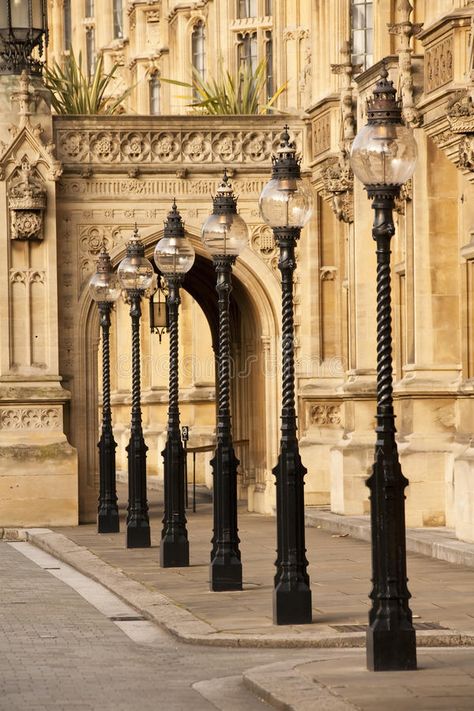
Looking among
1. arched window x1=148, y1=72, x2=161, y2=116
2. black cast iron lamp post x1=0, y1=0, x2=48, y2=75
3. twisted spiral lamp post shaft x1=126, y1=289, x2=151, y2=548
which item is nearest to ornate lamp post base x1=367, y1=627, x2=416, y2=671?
twisted spiral lamp post shaft x1=126, y1=289, x2=151, y2=548

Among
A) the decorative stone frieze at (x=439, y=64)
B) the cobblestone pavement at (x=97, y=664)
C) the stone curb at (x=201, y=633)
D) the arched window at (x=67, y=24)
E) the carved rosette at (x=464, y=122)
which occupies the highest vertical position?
the arched window at (x=67, y=24)

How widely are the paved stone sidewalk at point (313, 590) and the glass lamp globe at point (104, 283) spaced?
3.29 meters

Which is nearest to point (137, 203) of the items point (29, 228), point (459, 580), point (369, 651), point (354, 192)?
point (29, 228)

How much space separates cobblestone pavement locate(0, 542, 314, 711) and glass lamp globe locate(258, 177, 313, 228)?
3.43 meters

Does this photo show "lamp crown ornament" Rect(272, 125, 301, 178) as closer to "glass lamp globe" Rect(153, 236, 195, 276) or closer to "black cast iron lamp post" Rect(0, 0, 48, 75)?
"glass lamp globe" Rect(153, 236, 195, 276)

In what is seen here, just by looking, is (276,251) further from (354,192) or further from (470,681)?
(470,681)

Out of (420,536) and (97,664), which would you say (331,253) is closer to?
(420,536)

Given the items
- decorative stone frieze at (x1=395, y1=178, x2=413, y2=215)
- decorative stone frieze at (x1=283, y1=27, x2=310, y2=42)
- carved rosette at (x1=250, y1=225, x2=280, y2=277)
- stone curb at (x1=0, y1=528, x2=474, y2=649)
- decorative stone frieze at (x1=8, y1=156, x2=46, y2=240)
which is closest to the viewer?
stone curb at (x1=0, y1=528, x2=474, y2=649)

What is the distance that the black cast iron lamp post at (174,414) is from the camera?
2219 centimetres

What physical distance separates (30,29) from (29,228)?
10.9 ft

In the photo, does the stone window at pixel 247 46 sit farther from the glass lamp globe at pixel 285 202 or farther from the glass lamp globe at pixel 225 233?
the glass lamp globe at pixel 285 202

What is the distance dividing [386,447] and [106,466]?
15127mm

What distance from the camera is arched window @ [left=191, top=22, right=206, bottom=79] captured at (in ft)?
179

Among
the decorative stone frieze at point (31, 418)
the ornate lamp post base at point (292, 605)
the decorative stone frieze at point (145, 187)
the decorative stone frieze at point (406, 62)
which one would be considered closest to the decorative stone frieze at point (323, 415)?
the decorative stone frieze at point (145, 187)
